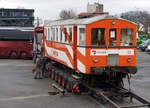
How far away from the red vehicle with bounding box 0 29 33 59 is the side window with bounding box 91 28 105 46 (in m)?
17.9

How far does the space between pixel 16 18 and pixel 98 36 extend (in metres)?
25.4

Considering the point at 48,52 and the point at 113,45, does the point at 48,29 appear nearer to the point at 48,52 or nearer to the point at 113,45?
the point at 48,52

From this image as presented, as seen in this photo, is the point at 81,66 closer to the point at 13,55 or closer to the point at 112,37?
the point at 112,37

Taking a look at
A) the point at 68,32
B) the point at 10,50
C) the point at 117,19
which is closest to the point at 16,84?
the point at 68,32

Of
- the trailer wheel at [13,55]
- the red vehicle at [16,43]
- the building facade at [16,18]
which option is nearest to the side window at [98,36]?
the red vehicle at [16,43]

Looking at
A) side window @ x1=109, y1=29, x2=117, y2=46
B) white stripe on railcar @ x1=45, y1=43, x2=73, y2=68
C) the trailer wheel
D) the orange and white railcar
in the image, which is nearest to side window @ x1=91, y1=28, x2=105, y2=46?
the orange and white railcar

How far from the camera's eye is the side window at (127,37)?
1205 cm

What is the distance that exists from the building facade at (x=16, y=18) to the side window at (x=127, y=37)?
23063mm

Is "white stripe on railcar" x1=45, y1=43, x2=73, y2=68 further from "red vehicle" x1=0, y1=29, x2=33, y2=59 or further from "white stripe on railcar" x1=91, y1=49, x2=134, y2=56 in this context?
"red vehicle" x1=0, y1=29, x2=33, y2=59

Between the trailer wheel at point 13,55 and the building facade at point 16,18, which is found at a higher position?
the building facade at point 16,18

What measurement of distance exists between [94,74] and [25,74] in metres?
8.67

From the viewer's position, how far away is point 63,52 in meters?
14.5

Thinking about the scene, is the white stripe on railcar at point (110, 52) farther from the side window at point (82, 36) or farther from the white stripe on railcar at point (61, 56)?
the white stripe on railcar at point (61, 56)

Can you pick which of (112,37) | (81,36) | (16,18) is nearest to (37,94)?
(81,36)
